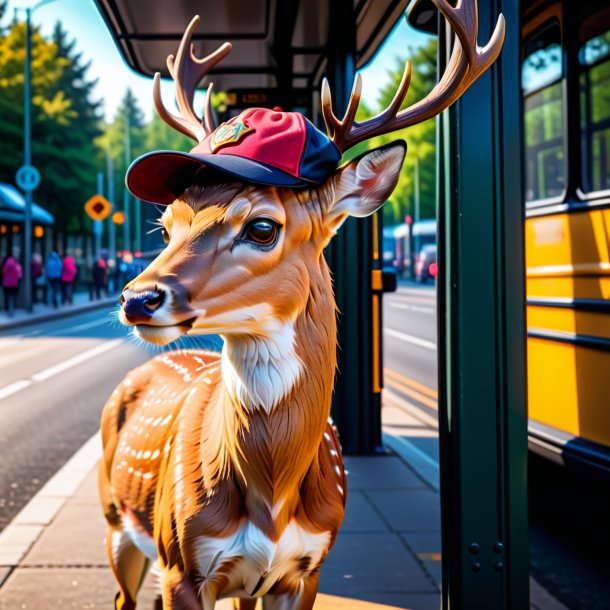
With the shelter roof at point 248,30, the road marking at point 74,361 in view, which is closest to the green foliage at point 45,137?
the road marking at point 74,361

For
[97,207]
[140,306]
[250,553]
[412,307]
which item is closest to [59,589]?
[250,553]

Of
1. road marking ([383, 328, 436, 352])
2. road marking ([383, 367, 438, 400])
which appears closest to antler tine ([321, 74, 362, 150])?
road marking ([383, 367, 438, 400])

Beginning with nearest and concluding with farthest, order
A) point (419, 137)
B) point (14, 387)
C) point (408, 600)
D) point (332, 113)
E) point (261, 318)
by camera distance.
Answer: point (261, 318)
point (332, 113)
point (408, 600)
point (14, 387)
point (419, 137)

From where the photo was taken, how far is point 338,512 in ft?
8.01

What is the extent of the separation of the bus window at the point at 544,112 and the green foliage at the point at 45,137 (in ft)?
95.8

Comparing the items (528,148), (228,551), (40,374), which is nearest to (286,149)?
(228,551)

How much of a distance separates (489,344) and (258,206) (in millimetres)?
1080

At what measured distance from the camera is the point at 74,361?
46.3 feet

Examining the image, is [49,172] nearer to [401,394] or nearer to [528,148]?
[401,394]

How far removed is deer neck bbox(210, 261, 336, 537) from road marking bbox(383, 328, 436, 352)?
46.7 ft

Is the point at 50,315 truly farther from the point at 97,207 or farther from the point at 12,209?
the point at 12,209

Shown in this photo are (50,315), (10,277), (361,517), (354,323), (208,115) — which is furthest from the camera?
(50,315)

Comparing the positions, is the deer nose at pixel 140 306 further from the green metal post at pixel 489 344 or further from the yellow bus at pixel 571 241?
the yellow bus at pixel 571 241

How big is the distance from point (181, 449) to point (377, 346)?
14.9 feet
